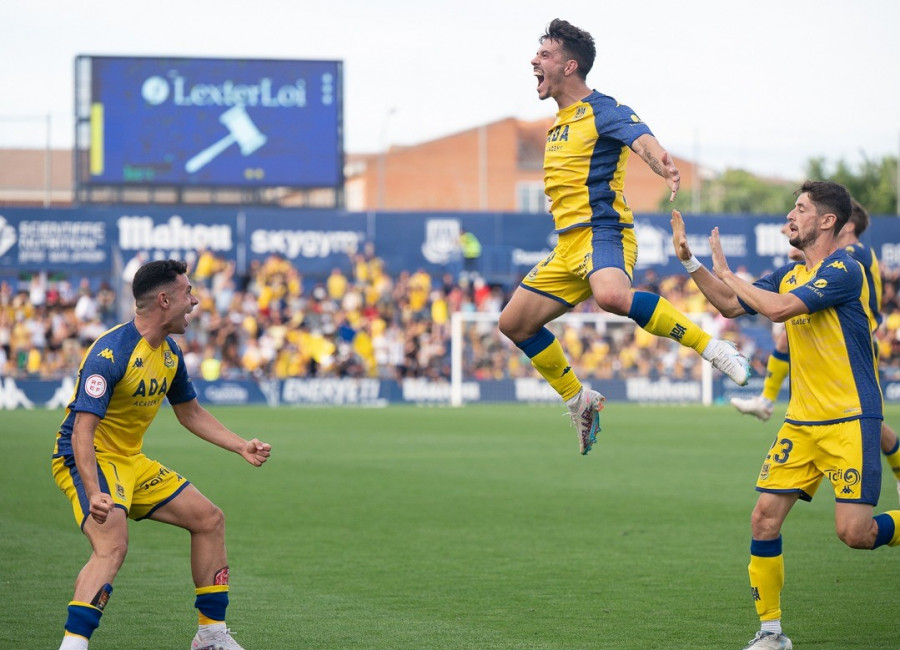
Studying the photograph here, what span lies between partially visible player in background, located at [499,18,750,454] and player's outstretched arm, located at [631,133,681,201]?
4cm

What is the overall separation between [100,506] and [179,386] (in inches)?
49.1

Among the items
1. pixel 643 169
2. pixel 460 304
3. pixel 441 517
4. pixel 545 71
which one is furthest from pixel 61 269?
pixel 643 169

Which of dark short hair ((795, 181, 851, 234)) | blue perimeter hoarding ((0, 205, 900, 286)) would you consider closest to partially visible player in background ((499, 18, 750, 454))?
dark short hair ((795, 181, 851, 234))

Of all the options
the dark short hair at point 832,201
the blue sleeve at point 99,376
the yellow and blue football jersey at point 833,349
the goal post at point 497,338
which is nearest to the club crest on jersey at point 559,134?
the dark short hair at point 832,201

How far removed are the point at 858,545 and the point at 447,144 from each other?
63920 mm

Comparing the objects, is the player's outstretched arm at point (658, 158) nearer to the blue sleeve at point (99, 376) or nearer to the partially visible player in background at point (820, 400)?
the partially visible player in background at point (820, 400)

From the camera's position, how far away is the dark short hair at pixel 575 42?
304 inches

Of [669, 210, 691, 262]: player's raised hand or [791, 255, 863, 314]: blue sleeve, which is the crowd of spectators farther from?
[791, 255, 863, 314]: blue sleeve

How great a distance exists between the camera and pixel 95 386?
6148 mm

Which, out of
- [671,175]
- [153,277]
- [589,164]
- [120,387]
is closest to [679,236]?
[671,175]

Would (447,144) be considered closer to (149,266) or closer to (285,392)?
(285,392)

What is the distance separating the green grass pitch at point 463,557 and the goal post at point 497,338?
538 inches

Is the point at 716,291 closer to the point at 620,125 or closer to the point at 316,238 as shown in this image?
the point at 620,125

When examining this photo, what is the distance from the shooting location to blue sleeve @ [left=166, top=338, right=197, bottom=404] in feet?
22.6
